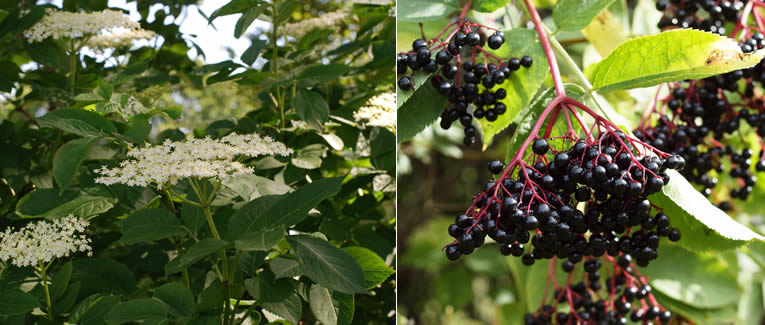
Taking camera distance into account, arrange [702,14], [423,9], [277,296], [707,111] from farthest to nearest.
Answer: [702,14] < [707,111] < [423,9] < [277,296]

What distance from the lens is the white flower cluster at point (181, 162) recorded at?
660 millimetres

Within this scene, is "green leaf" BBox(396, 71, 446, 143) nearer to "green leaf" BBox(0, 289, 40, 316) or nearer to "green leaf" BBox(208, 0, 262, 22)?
"green leaf" BBox(208, 0, 262, 22)

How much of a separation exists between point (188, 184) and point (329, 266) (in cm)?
23

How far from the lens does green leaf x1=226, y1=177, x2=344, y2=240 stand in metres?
0.65

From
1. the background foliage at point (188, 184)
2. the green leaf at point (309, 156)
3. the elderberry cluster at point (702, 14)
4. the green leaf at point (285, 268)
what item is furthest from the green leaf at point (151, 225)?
the elderberry cluster at point (702, 14)

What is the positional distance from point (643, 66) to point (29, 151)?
0.78 meters

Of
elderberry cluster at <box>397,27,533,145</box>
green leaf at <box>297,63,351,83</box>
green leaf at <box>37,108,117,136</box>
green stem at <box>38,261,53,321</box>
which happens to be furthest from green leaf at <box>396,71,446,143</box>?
green stem at <box>38,261,53,321</box>

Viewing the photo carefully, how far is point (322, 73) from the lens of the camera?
2.97 feet

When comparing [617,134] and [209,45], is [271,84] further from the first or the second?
[617,134]

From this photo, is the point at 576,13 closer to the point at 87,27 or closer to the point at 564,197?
the point at 564,197

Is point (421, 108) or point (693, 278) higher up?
point (421, 108)

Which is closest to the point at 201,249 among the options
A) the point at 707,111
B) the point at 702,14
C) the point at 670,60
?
the point at 670,60

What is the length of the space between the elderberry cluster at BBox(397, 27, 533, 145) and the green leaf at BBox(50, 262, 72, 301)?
0.44 meters

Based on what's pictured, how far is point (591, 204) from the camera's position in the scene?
0.64 meters
